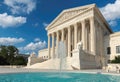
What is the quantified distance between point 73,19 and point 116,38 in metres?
13.2

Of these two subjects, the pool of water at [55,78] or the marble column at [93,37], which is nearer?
the pool of water at [55,78]

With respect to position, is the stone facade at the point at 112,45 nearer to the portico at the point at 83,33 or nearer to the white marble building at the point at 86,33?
the white marble building at the point at 86,33

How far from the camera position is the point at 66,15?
2092 inches

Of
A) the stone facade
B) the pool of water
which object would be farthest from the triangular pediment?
the pool of water

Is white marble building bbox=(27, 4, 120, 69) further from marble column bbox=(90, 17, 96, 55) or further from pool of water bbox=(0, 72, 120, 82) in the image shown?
pool of water bbox=(0, 72, 120, 82)

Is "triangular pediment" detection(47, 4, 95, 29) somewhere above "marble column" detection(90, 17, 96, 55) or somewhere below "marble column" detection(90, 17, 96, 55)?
above

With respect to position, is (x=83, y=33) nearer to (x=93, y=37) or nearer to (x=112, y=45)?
(x=93, y=37)

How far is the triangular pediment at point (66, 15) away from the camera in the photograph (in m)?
47.6

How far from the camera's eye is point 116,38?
45.9m

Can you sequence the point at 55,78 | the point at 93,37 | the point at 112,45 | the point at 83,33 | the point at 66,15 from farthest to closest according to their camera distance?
the point at 66,15 → the point at 112,45 → the point at 83,33 → the point at 93,37 → the point at 55,78

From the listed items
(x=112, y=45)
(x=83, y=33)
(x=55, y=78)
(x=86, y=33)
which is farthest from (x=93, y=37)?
(x=55, y=78)

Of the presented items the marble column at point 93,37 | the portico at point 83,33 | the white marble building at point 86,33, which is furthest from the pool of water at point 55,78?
the marble column at point 93,37

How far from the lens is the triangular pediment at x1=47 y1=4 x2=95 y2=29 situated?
4761cm

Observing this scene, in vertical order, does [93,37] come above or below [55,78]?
above
